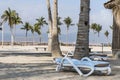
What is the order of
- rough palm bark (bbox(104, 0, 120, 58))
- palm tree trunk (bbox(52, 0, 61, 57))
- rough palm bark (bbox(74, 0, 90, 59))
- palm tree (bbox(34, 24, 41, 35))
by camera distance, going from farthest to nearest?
palm tree (bbox(34, 24, 41, 35))
palm tree trunk (bbox(52, 0, 61, 57))
rough palm bark (bbox(104, 0, 120, 58))
rough palm bark (bbox(74, 0, 90, 59))

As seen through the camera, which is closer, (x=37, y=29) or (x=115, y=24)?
(x=115, y=24)

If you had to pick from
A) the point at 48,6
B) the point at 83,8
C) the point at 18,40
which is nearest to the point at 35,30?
the point at 18,40

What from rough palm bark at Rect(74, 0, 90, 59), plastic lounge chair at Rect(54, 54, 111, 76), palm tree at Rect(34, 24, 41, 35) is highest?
palm tree at Rect(34, 24, 41, 35)

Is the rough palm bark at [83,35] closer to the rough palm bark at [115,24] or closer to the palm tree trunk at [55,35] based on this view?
the rough palm bark at [115,24]

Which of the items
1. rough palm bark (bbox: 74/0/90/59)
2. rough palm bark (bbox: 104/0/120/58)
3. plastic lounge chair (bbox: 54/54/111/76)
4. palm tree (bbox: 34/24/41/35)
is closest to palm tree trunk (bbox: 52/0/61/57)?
rough palm bark (bbox: 104/0/120/58)

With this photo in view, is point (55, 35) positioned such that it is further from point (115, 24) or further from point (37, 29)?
point (37, 29)

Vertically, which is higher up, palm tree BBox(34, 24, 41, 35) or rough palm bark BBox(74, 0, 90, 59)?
palm tree BBox(34, 24, 41, 35)

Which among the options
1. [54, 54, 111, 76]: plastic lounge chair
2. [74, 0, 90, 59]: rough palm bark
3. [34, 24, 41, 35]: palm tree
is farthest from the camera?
[34, 24, 41, 35]: palm tree

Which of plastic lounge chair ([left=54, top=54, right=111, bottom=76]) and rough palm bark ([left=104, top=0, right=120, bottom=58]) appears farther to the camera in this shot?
rough palm bark ([left=104, top=0, right=120, bottom=58])

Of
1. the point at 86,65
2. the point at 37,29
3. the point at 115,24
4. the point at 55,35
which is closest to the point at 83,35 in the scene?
the point at 86,65

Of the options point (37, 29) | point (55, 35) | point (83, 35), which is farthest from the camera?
point (37, 29)

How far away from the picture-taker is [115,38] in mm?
24156

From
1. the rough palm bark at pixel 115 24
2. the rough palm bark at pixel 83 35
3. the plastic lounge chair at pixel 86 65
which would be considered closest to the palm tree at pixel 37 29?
the rough palm bark at pixel 115 24

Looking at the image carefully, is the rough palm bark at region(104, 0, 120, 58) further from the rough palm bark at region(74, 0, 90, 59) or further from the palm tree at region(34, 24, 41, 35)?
the palm tree at region(34, 24, 41, 35)
